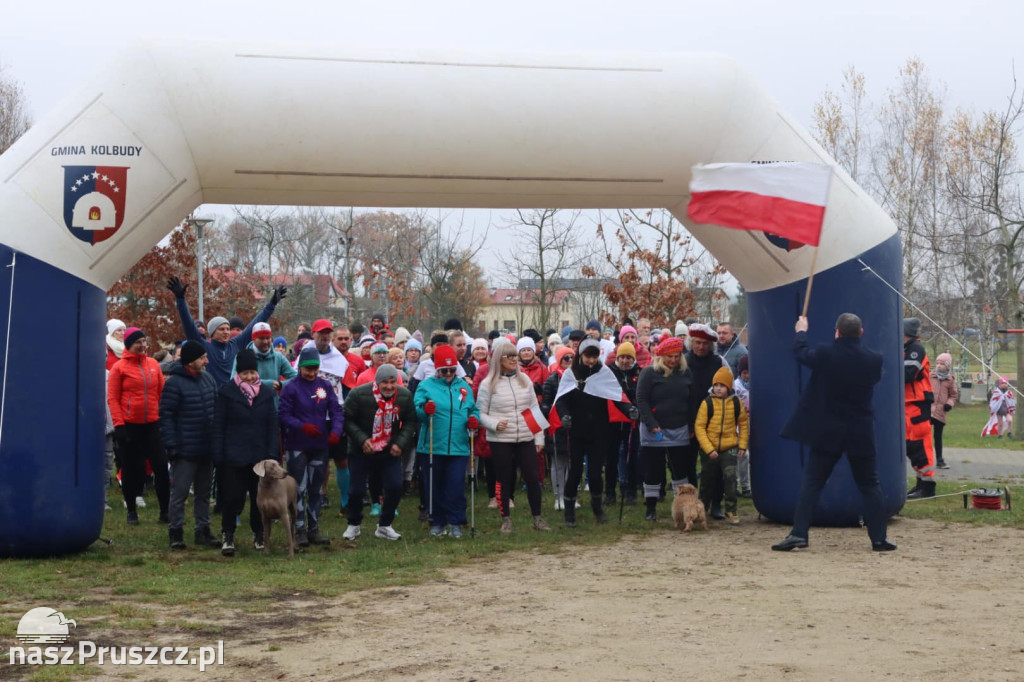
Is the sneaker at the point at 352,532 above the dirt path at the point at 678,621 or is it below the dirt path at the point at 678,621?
above

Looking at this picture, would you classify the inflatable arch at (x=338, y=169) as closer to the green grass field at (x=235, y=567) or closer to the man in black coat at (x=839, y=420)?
the green grass field at (x=235, y=567)

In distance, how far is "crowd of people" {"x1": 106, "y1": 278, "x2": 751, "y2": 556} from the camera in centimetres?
966

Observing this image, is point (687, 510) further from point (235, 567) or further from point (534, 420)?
point (235, 567)

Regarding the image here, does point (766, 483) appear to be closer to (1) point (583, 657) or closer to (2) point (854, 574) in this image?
(2) point (854, 574)

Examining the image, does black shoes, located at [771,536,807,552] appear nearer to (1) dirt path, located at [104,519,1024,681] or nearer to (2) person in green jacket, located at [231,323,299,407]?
(1) dirt path, located at [104,519,1024,681]

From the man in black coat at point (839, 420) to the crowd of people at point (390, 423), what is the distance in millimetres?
1467

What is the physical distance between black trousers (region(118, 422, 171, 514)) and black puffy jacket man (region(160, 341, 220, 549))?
115 centimetres

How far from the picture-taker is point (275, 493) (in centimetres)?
927

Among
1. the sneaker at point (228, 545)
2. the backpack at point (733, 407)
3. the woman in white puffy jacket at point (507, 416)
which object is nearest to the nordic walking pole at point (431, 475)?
the woman in white puffy jacket at point (507, 416)

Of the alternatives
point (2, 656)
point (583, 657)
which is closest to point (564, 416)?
point (583, 657)

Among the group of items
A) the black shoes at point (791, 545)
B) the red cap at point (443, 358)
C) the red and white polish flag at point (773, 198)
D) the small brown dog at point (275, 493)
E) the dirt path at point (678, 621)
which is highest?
the red and white polish flag at point (773, 198)

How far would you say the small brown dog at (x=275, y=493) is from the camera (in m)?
9.23

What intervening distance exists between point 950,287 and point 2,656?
111 feet

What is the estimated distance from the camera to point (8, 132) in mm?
33094
